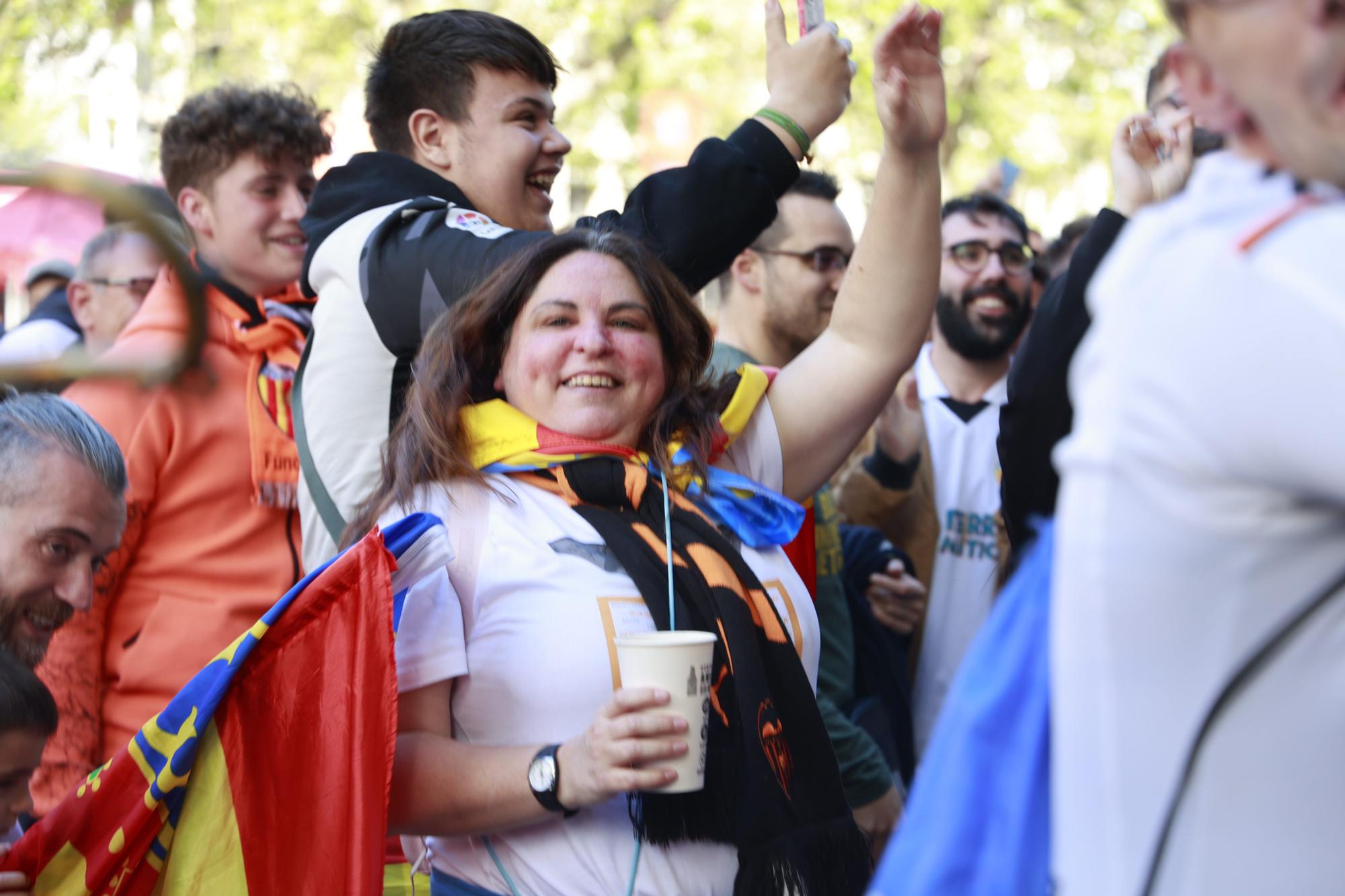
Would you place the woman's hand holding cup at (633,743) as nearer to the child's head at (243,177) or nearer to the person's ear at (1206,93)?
the person's ear at (1206,93)

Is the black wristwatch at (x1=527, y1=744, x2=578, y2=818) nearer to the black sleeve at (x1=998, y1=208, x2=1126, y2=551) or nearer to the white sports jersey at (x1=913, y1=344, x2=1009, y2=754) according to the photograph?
the black sleeve at (x1=998, y1=208, x2=1126, y2=551)

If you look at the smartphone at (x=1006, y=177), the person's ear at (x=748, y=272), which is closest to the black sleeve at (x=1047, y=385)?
the person's ear at (x=748, y=272)

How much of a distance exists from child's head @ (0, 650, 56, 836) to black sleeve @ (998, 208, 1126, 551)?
1523 millimetres

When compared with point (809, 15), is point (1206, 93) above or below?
below

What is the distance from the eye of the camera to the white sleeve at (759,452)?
2.47m

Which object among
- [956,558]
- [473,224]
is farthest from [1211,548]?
[956,558]

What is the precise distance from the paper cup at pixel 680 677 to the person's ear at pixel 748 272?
8.29 feet

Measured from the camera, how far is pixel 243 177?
3648 millimetres

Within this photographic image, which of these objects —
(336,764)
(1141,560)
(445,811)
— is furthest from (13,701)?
(1141,560)

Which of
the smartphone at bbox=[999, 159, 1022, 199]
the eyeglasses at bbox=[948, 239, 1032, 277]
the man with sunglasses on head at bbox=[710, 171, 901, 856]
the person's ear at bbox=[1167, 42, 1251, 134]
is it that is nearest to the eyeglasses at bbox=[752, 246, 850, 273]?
the man with sunglasses on head at bbox=[710, 171, 901, 856]

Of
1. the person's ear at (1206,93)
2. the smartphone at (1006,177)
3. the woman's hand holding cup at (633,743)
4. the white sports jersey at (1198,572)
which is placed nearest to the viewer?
the white sports jersey at (1198,572)

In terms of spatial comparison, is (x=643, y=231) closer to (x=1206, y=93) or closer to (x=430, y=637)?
(x=430, y=637)

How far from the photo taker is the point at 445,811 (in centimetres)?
204

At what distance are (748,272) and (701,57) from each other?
12.1 meters
